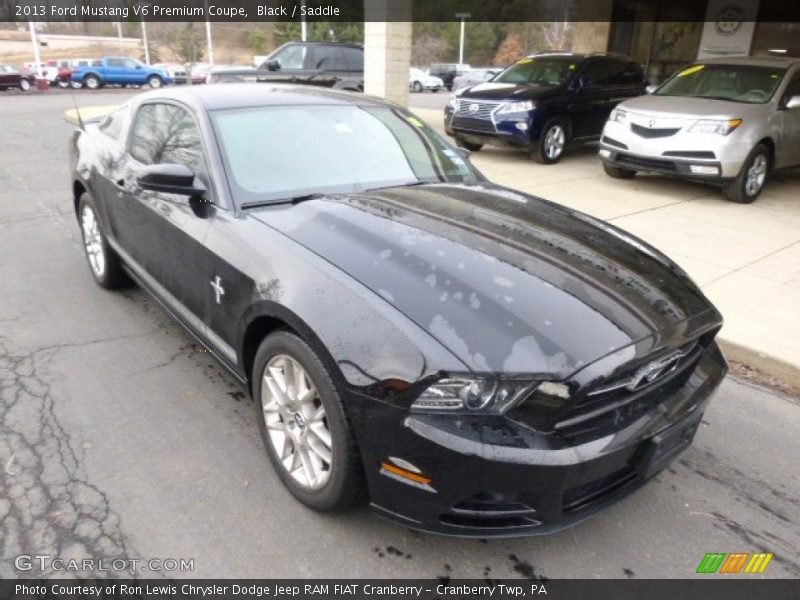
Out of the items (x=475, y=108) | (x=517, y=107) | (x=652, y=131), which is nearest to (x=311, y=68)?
(x=475, y=108)

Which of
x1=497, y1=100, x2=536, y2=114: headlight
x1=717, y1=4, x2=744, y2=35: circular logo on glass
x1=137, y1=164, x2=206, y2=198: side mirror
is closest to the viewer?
x1=137, y1=164, x2=206, y2=198: side mirror

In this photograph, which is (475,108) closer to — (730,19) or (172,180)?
(172,180)

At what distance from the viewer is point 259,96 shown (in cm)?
363

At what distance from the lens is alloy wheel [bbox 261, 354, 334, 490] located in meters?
2.48

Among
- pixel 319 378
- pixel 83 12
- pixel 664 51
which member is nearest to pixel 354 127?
pixel 319 378

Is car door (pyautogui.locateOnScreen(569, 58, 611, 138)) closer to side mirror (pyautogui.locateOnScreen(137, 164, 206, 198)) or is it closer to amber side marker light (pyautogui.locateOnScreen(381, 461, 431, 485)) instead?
side mirror (pyautogui.locateOnScreen(137, 164, 206, 198))

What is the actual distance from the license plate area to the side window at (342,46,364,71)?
14.0 meters

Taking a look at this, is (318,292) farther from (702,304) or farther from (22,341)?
(22,341)

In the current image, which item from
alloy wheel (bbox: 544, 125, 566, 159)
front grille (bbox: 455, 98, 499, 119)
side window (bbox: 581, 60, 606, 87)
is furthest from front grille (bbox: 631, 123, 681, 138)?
side window (bbox: 581, 60, 606, 87)

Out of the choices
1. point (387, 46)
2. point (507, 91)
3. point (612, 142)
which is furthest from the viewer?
point (387, 46)

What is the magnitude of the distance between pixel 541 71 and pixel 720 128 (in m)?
4.23

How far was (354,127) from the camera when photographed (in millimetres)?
3680

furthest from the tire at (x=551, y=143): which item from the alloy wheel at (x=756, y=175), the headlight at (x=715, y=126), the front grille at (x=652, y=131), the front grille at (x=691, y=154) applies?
the alloy wheel at (x=756, y=175)

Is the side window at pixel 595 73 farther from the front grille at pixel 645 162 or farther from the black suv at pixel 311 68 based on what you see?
the black suv at pixel 311 68
